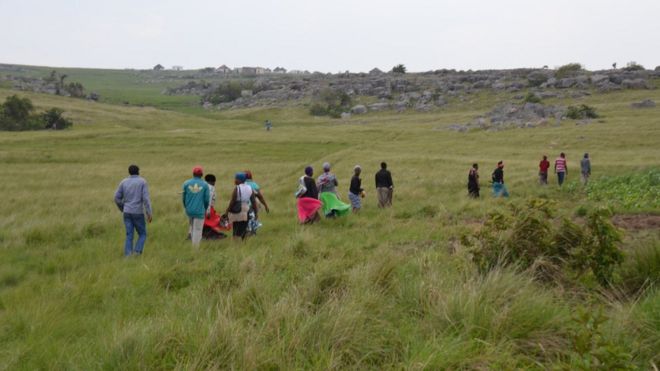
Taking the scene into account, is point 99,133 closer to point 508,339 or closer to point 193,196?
point 193,196

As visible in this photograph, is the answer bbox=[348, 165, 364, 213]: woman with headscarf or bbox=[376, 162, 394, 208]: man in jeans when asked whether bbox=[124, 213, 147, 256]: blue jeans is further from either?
bbox=[376, 162, 394, 208]: man in jeans

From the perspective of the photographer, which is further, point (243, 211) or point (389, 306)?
point (243, 211)

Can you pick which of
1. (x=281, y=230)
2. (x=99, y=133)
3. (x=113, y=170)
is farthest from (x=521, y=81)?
(x=281, y=230)

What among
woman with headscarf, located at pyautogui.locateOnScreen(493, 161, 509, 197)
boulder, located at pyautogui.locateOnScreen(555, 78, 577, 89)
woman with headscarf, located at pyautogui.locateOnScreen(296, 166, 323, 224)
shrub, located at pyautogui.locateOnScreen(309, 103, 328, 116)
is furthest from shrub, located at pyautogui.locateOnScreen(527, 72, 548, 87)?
woman with headscarf, located at pyautogui.locateOnScreen(296, 166, 323, 224)

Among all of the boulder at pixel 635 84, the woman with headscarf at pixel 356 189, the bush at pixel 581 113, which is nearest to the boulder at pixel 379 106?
the bush at pixel 581 113

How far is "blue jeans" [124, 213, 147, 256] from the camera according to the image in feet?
32.2

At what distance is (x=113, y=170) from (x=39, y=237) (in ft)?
63.7

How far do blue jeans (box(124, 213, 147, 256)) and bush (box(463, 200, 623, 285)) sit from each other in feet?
21.6

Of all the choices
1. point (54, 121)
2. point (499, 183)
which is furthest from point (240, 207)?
point (54, 121)

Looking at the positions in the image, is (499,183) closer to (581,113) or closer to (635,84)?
(581,113)

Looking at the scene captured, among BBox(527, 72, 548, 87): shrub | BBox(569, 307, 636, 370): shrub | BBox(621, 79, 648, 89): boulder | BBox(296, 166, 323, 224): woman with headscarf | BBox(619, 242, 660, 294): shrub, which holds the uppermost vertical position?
BBox(527, 72, 548, 87): shrub

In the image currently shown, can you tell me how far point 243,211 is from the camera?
10891 mm

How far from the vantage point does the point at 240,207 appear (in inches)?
427

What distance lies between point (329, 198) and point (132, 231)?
5.52 metres
